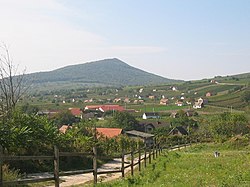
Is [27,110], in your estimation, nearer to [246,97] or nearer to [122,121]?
[122,121]

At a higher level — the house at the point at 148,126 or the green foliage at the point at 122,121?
the green foliage at the point at 122,121

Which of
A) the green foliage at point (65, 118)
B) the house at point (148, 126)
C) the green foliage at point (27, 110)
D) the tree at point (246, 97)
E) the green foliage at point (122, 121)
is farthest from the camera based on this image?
the tree at point (246, 97)

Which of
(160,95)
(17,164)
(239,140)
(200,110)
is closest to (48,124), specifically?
(17,164)

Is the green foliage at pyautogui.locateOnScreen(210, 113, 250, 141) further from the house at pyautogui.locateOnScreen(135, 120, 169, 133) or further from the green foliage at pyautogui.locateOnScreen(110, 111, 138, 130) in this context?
the house at pyautogui.locateOnScreen(135, 120, 169, 133)

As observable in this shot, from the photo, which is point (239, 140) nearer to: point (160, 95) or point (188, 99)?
point (188, 99)

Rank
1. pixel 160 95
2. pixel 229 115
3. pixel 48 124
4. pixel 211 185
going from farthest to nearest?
pixel 160 95, pixel 229 115, pixel 48 124, pixel 211 185

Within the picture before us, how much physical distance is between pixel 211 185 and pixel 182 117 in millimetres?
91807

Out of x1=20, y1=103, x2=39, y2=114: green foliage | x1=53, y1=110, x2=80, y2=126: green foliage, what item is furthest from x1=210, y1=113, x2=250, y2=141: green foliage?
x1=20, y1=103, x2=39, y2=114: green foliage

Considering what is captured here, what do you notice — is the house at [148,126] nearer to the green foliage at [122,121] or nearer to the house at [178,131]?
the green foliage at [122,121]

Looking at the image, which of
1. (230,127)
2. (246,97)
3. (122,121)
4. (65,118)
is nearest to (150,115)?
(246,97)

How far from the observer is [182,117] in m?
103

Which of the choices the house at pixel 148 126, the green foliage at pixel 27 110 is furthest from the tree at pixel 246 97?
the green foliage at pixel 27 110

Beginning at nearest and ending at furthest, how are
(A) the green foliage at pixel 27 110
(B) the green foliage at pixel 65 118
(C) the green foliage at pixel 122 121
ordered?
(A) the green foliage at pixel 27 110 < (C) the green foliage at pixel 122 121 < (B) the green foliage at pixel 65 118

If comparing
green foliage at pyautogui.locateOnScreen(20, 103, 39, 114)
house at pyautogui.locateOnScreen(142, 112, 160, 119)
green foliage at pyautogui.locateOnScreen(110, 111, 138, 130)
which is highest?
green foliage at pyautogui.locateOnScreen(20, 103, 39, 114)
